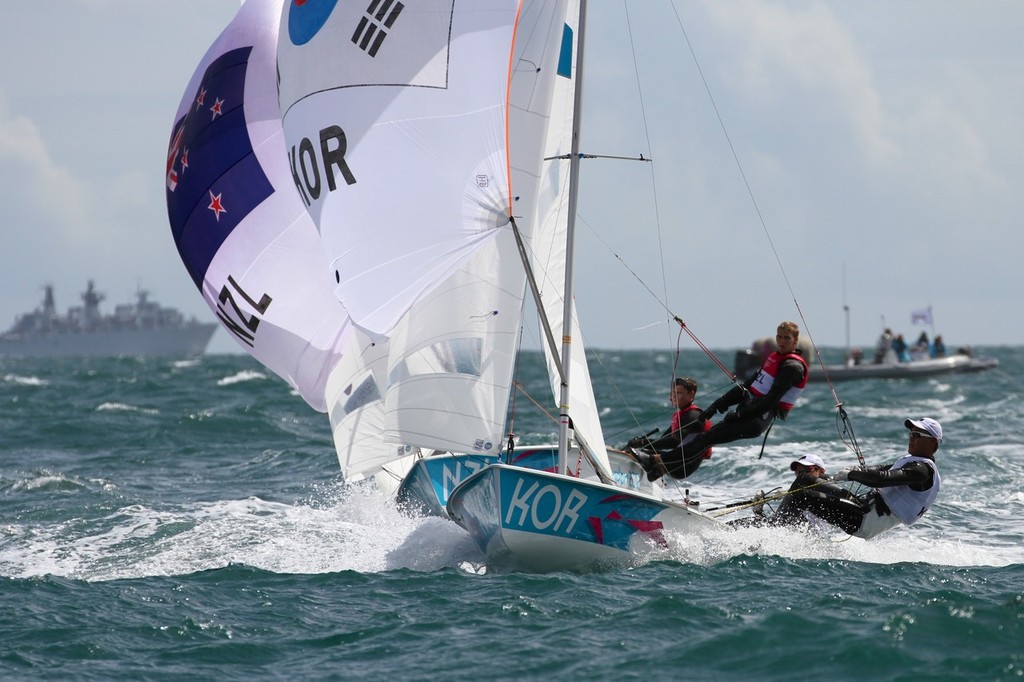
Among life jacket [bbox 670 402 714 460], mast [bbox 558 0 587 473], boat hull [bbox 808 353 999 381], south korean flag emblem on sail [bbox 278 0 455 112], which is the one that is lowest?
boat hull [bbox 808 353 999 381]

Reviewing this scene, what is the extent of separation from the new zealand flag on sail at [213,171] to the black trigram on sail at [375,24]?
1.95 metres

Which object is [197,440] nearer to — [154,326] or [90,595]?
[90,595]

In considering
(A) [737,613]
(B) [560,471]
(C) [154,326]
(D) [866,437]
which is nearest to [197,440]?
(D) [866,437]

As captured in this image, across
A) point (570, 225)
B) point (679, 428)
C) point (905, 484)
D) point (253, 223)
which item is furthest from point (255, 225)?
point (905, 484)

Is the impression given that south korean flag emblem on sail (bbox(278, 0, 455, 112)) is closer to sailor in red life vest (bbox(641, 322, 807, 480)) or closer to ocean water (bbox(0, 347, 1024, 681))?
ocean water (bbox(0, 347, 1024, 681))

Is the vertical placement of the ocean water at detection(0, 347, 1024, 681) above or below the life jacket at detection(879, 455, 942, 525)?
below

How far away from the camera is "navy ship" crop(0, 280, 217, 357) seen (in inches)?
4860

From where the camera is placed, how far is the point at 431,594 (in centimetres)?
712

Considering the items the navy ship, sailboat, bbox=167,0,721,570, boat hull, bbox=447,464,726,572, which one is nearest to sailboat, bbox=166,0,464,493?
sailboat, bbox=167,0,721,570

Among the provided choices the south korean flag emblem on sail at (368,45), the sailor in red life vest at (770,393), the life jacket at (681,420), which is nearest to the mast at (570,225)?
the south korean flag emblem on sail at (368,45)

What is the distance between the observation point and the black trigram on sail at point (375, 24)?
781 centimetres

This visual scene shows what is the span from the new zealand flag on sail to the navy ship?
11695cm

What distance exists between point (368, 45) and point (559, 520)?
3136 mm

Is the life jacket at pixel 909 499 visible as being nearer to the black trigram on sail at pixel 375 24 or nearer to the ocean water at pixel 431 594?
the ocean water at pixel 431 594
